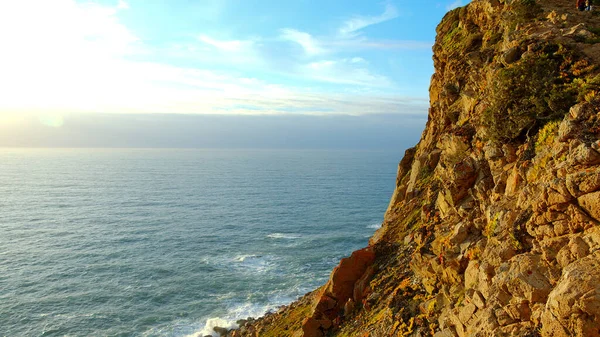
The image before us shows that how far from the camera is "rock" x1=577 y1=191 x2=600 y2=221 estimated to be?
1203cm

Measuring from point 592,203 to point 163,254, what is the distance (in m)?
71.0

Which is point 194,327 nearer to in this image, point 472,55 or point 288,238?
point 288,238

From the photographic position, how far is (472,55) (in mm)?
28766

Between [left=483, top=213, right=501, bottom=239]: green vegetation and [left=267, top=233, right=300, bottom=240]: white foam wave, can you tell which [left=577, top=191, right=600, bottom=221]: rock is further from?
[left=267, top=233, right=300, bottom=240]: white foam wave

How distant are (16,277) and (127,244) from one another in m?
19.1

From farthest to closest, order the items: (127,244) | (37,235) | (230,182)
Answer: (230,182)
(37,235)
(127,244)

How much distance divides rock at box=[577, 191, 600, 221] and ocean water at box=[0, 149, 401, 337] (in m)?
44.3

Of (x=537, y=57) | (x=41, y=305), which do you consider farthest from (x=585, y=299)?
(x=41, y=305)

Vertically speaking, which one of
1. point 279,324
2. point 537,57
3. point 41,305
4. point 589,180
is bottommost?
point 41,305

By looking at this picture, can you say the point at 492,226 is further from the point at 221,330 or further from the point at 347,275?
the point at 221,330

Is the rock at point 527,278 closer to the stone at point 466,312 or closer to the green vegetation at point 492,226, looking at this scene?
the stone at point 466,312

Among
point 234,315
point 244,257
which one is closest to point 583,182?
point 234,315

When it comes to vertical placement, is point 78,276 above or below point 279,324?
below

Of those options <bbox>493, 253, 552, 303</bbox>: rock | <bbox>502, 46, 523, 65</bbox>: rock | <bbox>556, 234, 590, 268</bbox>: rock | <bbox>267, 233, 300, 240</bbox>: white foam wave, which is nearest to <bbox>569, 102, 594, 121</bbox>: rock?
<bbox>556, 234, 590, 268</bbox>: rock
